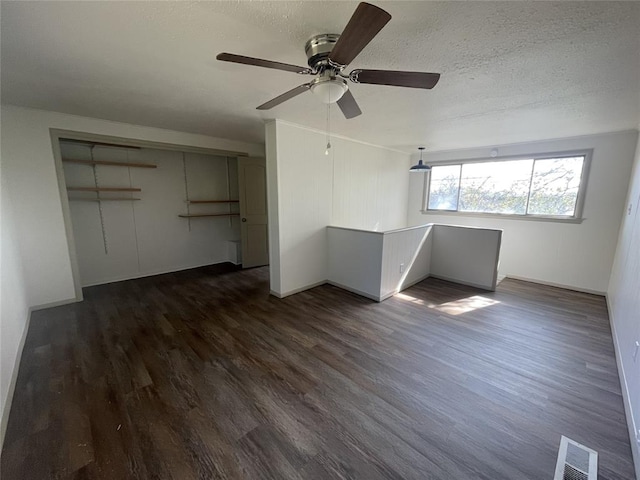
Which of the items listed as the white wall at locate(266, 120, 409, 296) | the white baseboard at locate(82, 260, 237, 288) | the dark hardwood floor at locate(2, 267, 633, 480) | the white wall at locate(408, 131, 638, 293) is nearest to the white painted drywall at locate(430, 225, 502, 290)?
the dark hardwood floor at locate(2, 267, 633, 480)

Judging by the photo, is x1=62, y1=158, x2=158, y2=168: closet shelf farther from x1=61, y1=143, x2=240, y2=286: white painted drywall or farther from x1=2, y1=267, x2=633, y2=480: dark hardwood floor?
x1=2, y1=267, x2=633, y2=480: dark hardwood floor

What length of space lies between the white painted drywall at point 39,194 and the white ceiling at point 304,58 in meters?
0.26

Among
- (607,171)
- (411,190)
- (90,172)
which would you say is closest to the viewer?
(607,171)

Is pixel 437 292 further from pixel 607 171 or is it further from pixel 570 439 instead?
pixel 607 171

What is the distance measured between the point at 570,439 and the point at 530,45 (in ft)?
8.09

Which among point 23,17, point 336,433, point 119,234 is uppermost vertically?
point 23,17

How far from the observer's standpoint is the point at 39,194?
315 cm

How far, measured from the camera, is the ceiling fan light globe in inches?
62.8

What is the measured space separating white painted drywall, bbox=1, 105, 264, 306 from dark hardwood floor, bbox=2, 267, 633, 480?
→ 1.35 ft

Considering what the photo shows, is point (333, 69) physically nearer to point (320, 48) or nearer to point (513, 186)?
point (320, 48)

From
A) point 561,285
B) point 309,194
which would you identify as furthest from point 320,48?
point 561,285

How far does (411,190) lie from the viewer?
6.10 meters

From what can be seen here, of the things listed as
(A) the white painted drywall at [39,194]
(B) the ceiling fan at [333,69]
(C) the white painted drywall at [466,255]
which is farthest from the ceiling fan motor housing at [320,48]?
(C) the white painted drywall at [466,255]


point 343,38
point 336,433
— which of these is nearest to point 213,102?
point 343,38
